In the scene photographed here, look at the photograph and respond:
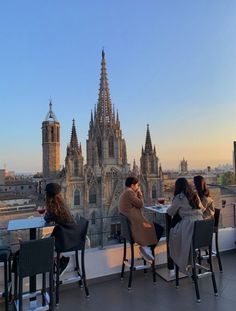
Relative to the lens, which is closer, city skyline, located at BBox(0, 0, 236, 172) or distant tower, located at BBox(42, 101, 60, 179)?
city skyline, located at BBox(0, 0, 236, 172)

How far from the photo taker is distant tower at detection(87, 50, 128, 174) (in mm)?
34000

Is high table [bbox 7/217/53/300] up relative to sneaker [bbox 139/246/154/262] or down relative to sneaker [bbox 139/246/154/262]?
up

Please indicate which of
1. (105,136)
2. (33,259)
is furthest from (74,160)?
(33,259)

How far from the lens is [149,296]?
270cm

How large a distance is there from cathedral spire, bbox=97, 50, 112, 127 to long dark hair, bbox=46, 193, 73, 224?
32333 mm

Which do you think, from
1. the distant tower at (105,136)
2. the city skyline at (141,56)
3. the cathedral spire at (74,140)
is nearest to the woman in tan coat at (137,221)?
the city skyline at (141,56)

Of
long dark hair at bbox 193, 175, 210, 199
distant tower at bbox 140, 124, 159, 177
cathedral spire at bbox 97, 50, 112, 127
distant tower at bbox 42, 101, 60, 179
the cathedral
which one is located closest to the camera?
long dark hair at bbox 193, 175, 210, 199

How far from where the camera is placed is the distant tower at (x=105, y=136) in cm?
3400

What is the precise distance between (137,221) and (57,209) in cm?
94

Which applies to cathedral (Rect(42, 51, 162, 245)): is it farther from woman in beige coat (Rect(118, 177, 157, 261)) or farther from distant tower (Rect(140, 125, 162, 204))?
woman in beige coat (Rect(118, 177, 157, 261))

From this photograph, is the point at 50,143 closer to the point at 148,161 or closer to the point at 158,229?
the point at 148,161

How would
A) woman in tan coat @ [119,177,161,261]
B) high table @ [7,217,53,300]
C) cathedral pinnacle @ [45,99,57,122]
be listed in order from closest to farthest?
1. high table @ [7,217,53,300]
2. woman in tan coat @ [119,177,161,261]
3. cathedral pinnacle @ [45,99,57,122]

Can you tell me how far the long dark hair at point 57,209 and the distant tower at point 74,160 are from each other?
90.4 ft

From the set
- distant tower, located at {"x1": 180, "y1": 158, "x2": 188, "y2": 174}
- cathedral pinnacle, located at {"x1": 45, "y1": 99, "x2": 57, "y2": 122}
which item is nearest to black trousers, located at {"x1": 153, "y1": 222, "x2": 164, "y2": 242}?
cathedral pinnacle, located at {"x1": 45, "y1": 99, "x2": 57, "y2": 122}
